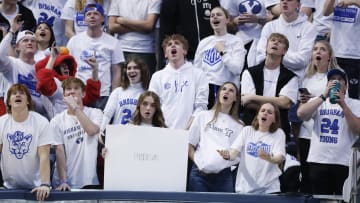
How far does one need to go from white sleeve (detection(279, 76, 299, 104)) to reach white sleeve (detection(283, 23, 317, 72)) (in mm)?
435

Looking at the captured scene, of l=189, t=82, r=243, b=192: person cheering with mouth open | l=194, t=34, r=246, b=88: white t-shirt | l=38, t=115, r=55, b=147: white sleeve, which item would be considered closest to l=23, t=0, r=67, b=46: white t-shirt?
l=194, t=34, r=246, b=88: white t-shirt

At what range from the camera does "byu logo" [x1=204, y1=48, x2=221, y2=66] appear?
45.1 ft

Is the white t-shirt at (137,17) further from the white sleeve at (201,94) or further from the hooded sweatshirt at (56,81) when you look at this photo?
the white sleeve at (201,94)

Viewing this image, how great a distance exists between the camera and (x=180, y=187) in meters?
11.8

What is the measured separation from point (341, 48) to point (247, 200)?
3.45 m

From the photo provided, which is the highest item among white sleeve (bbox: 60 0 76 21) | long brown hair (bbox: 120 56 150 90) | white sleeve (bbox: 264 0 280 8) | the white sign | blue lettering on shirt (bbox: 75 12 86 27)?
white sleeve (bbox: 264 0 280 8)

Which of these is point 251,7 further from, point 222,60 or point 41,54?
point 41,54

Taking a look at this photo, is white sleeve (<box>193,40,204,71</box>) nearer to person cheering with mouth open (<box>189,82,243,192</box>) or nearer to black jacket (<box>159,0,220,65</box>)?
black jacket (<box>159,0,220,65</box>)

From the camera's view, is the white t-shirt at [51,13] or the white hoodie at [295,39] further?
the white t-shirt at [51,13]

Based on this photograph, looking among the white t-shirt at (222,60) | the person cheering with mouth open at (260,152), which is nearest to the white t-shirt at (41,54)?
the white t-shirt at (222,60)

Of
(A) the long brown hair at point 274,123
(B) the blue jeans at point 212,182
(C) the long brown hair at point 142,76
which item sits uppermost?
(C) the long brown hair at point 142,76

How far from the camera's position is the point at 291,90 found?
13.1 meters

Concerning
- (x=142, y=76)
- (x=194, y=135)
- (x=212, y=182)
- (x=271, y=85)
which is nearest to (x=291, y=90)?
(x=271, y=85)

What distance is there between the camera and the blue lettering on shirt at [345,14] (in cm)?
1411
